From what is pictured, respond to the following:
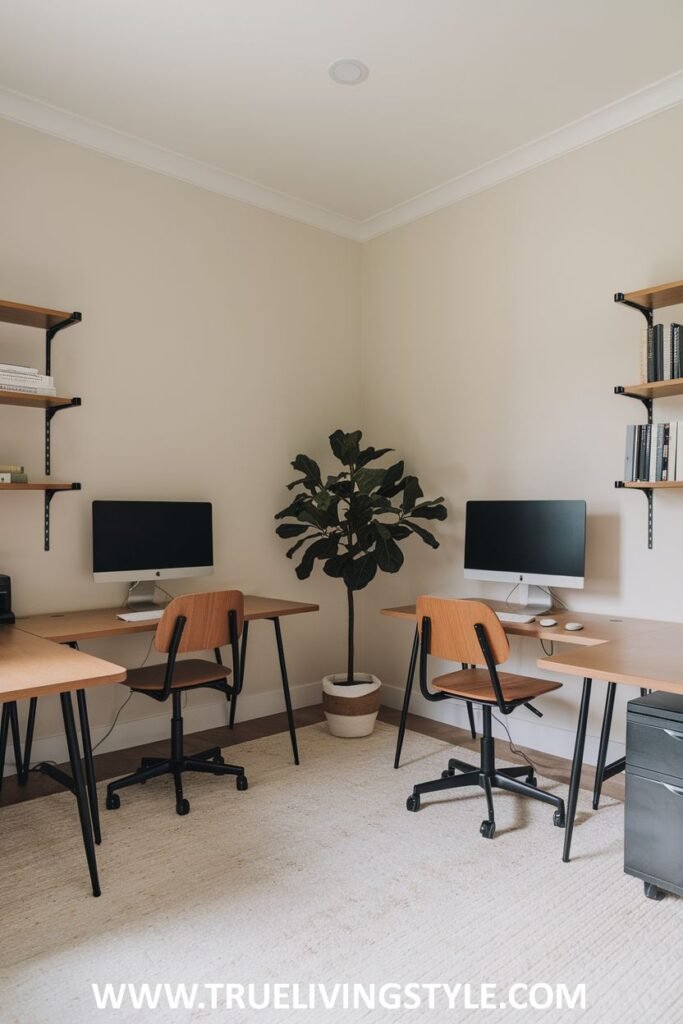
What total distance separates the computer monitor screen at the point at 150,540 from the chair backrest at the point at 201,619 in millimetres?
550

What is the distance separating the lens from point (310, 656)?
439 cm

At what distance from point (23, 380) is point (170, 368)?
35.9 inches

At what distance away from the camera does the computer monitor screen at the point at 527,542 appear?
3.19 meters

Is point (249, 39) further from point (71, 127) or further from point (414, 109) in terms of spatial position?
point (71, 127)

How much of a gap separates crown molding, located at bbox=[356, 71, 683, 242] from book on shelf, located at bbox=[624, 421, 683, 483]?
1.43 m

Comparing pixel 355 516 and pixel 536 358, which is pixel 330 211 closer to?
pixel 536 358

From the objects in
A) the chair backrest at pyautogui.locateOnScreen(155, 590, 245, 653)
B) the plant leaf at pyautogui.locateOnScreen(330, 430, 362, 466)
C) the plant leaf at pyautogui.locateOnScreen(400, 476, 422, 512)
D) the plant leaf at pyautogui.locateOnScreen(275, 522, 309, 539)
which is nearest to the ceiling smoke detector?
the plant leaf at pyautogui.locateOnScreen(330, 430, 362, 466)

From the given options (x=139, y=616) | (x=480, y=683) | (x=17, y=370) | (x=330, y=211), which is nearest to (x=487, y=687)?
(x=480, y=683)

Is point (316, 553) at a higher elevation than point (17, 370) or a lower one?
lower

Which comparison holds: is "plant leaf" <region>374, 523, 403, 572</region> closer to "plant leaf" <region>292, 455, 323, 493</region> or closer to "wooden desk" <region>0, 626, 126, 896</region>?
"plant leaf" <region>292, 455, 323, 493</region>

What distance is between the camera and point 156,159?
3664mm

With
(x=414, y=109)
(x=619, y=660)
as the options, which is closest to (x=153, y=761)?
(x=619, y=660)

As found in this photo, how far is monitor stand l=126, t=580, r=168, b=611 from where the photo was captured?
346 cm

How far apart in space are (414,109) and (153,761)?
126 inches
